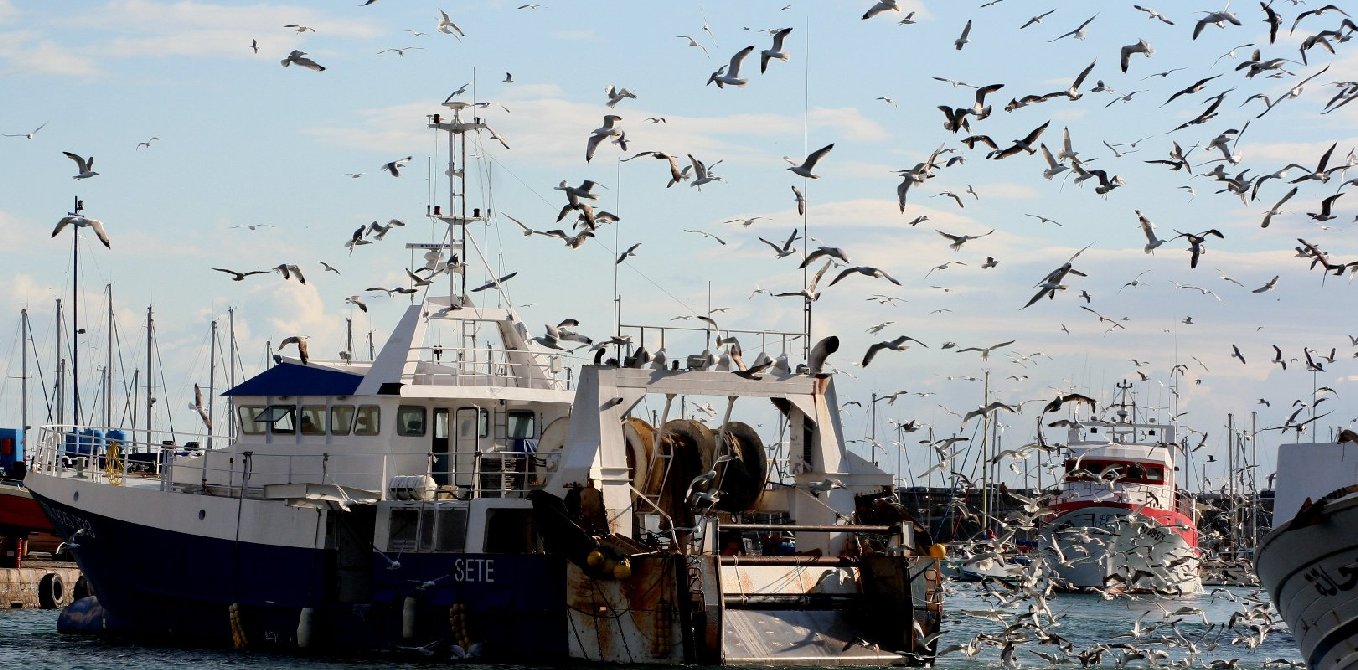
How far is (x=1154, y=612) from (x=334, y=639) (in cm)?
2902

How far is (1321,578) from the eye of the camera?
1948 centimetres

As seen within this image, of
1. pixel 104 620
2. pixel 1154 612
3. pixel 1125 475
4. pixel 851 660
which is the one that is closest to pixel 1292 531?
pixel 851 660

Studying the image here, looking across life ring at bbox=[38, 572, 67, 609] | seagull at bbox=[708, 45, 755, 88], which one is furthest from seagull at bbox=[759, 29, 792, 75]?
life ring at bbox=[38, 572, 67, 609]

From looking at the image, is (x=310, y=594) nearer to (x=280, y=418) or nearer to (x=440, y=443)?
(x=440, y=443)

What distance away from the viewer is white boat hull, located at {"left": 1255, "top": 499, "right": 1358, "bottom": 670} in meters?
18.8

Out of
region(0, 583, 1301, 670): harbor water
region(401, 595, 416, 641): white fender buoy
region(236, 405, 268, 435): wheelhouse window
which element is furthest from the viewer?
region(236, 405, 268, 435): wheelhouse window

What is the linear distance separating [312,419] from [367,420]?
103 cm

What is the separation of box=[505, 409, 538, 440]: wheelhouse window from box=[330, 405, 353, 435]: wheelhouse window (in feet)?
7.27

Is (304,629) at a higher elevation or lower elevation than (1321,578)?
lower

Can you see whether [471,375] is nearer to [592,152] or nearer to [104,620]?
[592,152]

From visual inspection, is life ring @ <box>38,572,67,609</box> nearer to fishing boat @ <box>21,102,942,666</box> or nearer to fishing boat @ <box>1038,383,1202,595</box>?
fishing boat @ <box>21,102,942,666</box>

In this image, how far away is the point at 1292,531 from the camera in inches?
763

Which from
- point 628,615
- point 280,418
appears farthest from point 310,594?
point 628,615

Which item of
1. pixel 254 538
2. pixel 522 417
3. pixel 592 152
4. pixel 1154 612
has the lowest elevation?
pixel 1154 612
